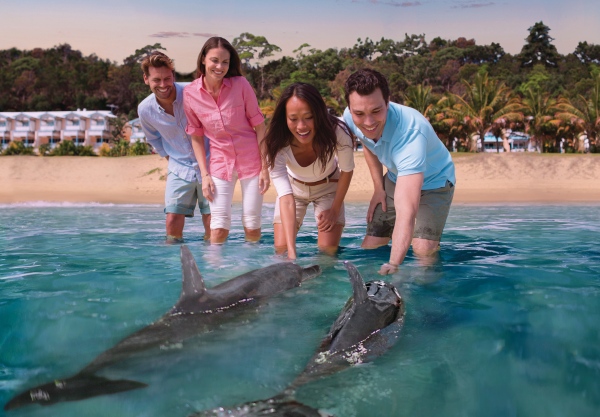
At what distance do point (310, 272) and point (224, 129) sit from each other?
1.77 metres

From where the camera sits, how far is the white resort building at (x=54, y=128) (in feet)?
189

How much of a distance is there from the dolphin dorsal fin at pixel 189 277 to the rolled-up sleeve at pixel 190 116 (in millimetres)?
2384

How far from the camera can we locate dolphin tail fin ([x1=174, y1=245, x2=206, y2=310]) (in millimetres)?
3904

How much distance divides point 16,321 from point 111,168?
24511 millimetres

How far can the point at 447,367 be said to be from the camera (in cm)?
332

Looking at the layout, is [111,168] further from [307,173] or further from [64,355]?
[64,355]

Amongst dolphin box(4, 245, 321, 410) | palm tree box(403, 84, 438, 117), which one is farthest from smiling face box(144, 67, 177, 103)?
palm tree box(403, 84, 438, 117)

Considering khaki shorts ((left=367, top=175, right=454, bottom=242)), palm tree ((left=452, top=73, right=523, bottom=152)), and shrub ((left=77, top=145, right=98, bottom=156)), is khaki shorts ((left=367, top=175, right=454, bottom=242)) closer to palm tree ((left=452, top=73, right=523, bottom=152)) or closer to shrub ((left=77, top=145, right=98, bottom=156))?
shrub ((left=77, top=145, right=98, bottom=156))

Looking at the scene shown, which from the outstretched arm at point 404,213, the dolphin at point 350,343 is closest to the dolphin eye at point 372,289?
the dolphin at point 350,343

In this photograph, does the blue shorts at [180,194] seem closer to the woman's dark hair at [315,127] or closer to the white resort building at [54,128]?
the woman's dark hair at [315,127]

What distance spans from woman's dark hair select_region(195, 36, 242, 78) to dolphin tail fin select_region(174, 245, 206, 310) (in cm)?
235

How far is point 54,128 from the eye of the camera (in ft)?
191

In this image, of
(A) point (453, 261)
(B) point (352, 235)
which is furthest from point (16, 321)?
(B) point (352, 235)

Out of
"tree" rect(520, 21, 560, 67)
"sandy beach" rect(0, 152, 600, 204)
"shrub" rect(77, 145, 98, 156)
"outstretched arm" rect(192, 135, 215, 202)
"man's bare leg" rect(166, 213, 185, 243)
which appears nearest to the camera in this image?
"outstretched arm" rect(192, 135, 215, 202)
